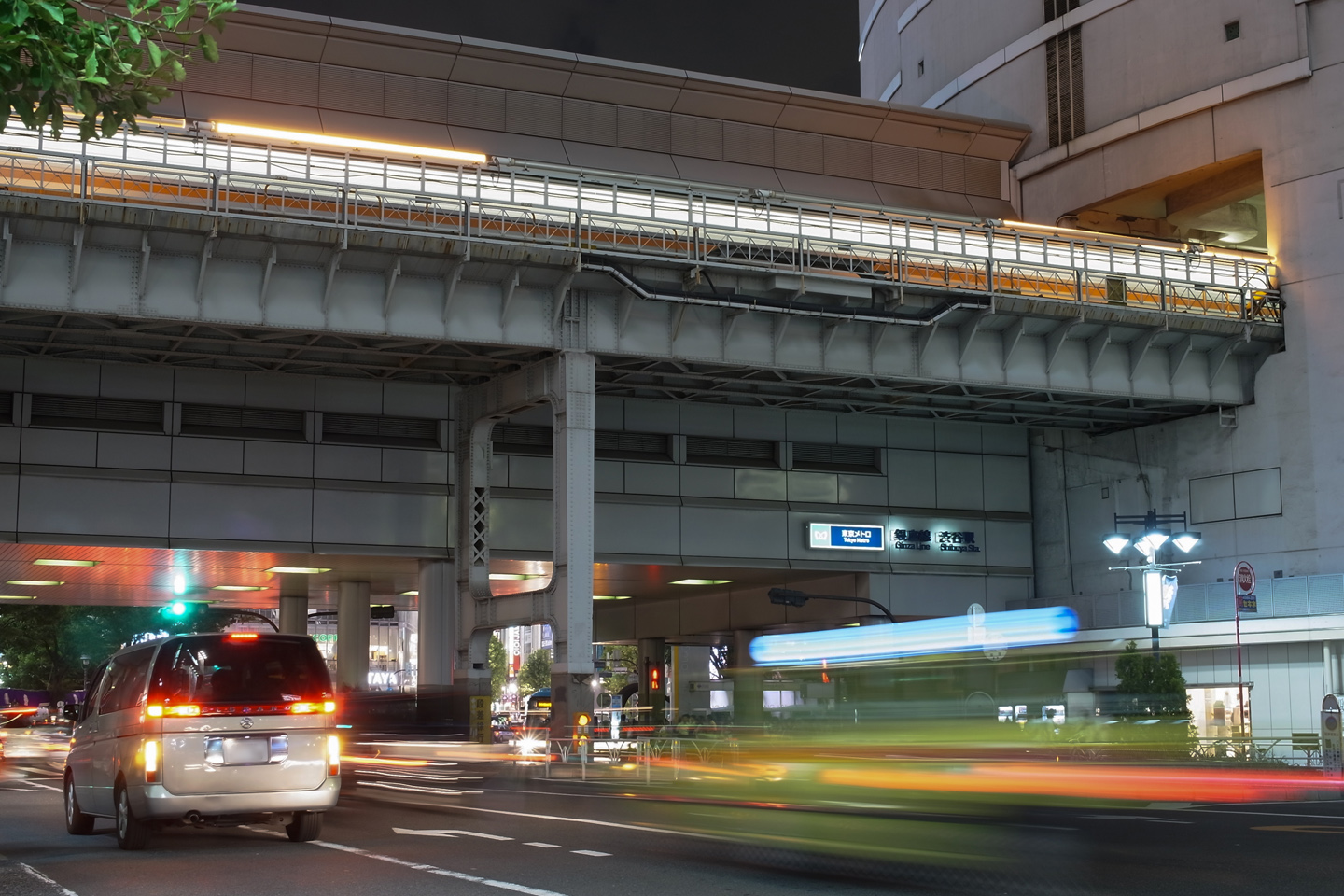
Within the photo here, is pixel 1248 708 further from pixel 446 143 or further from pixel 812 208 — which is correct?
pixel 446 143

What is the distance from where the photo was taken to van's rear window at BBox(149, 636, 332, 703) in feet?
44.8

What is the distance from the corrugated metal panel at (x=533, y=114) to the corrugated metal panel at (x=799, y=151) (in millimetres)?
7537

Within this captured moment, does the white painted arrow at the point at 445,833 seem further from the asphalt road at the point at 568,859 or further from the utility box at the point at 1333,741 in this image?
the utility box at the point at 1333,741

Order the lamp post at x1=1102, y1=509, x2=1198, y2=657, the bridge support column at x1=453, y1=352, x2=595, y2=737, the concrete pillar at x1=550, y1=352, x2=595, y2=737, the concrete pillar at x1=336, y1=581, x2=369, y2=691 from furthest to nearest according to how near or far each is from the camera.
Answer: the concrete pillar at x1=336, y1=581, x2=369, y2=691 → the lamp post at x1=1102, y1=509, x2=1198, y2=657 → the bridge support column at x1=453, y1=352, x2=595, y2=737 → the concrete pillar at x1=550, y1=352, x2=595, y2=737

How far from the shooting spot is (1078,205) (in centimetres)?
4884

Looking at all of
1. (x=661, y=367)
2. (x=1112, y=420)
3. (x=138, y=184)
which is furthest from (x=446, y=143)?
(x=1112, y=420)

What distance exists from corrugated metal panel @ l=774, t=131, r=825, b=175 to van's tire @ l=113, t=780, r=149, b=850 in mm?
35635

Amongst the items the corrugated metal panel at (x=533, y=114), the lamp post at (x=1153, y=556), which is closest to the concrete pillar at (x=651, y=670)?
the lamp post at (x=1153, y=556)

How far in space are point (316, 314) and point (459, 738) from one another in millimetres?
12097

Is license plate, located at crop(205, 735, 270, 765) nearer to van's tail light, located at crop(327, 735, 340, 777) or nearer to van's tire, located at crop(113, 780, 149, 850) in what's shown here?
van's tail light, located at crop(327, 735, 340, 777)

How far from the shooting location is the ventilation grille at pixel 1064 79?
49344 millimetres

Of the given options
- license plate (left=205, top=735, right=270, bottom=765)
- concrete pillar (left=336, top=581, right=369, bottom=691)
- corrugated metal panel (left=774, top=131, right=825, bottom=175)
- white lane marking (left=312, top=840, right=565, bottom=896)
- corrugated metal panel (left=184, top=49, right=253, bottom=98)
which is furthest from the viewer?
concrete pillar (left=336, top=581, right=369, bottom=691)

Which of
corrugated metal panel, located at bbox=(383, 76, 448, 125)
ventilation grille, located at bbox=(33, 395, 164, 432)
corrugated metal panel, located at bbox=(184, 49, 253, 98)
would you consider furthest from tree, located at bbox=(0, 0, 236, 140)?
corrugated metal panel, located at bbox=(383, 76, 448, 125)

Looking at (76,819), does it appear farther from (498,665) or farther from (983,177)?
(498,665)
